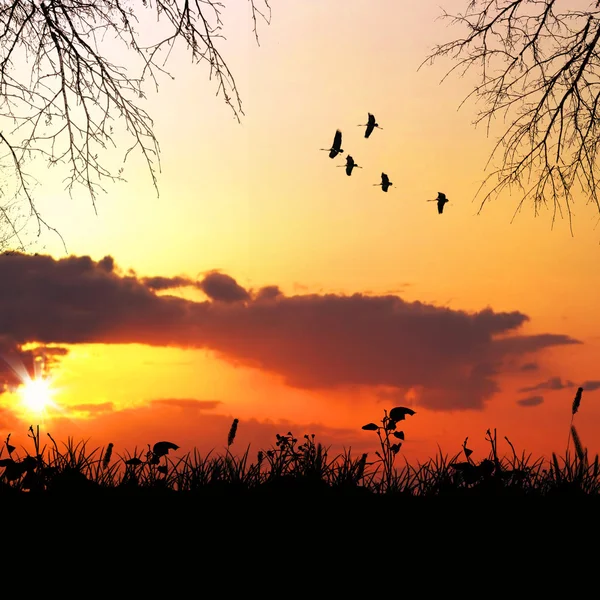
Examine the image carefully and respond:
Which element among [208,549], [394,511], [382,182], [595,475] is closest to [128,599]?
[208,549]

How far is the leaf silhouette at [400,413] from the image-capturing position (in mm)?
5723

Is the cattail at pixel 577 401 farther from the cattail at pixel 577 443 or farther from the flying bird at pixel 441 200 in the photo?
the flying bird at pixel 441 200

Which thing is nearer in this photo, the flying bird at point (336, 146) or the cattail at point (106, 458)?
the cattail at point (106, 458)

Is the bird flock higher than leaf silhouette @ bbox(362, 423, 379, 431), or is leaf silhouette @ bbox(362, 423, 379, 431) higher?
the bird flock

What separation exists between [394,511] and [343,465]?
2.09 ft

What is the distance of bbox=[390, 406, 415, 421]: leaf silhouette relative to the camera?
572 centimetres

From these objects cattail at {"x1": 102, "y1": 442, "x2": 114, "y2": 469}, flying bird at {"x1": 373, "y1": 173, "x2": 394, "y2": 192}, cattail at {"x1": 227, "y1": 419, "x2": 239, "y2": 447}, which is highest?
flying bird at {"x1": 373, "y1": 173, "x2": 394, "y2": 192}

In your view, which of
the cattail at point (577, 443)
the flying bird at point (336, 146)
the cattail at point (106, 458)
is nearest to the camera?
the cattail at point (106, 458)

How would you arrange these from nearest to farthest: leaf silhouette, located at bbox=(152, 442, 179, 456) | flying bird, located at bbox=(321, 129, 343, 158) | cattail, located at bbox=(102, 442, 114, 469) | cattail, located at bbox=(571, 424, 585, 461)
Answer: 1. leaf silhouette, located at bbox=(152, 442, 179, 456)
2. cattail, located at bbox=(102, 442, 114, 469)
3. cattail, located at bbox=(571, 424, 585, 461)
4. flying bird, located at bbox=(321, 129, 343, 158)

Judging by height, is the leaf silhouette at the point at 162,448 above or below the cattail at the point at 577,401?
below

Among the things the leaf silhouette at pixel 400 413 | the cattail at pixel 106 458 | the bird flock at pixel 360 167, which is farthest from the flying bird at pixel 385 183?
the cattail at pixel 106 458

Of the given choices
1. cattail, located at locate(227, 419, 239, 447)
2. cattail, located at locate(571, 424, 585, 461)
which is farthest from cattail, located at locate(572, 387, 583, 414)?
cattail, located at locate(227, 419, 239, 447)

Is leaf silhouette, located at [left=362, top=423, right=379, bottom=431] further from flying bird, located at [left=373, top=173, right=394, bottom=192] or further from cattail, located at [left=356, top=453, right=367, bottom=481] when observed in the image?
flying bird, located at [left=373, top=173, right=394, bottom=192]

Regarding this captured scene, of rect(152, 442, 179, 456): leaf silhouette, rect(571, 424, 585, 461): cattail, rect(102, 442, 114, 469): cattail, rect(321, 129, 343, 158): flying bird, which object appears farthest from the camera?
rect(321, 129, 343, 158): flying bird
